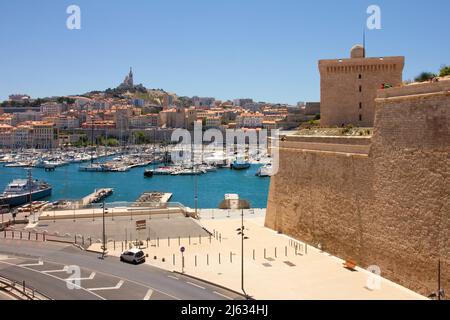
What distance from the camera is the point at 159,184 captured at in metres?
59.2

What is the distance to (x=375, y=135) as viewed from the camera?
14812 millimetres

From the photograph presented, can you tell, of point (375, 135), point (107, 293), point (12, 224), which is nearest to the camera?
point (107, 293)

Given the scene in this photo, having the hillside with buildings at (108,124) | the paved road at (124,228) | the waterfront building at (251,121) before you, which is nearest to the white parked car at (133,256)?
the paved road at (124,228)

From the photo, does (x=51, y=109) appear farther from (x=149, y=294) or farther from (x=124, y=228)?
(x=149, y=294)

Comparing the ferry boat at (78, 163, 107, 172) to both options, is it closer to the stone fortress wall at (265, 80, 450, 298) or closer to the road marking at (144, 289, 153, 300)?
the stone fortress wall at (265, 80, 450, 298)

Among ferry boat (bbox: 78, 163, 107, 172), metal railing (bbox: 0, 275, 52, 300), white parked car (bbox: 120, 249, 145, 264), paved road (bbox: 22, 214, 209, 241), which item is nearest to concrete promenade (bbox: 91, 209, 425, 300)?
white parked car (bbox: 120, 249, 145, 264)

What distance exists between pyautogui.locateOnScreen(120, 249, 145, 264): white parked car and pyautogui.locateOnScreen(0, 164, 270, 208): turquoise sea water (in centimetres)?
2433

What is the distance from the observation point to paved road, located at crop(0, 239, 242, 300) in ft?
42.4

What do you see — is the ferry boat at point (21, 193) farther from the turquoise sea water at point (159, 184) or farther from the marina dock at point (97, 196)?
the marina dock at point (97, 196)

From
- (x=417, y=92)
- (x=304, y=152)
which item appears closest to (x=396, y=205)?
(x=417, y=92)

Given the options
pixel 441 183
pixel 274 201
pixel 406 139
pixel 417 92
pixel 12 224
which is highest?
pixel 417 92

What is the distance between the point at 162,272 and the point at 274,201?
8357 millimetres

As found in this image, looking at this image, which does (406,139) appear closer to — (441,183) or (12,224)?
(441,183)
